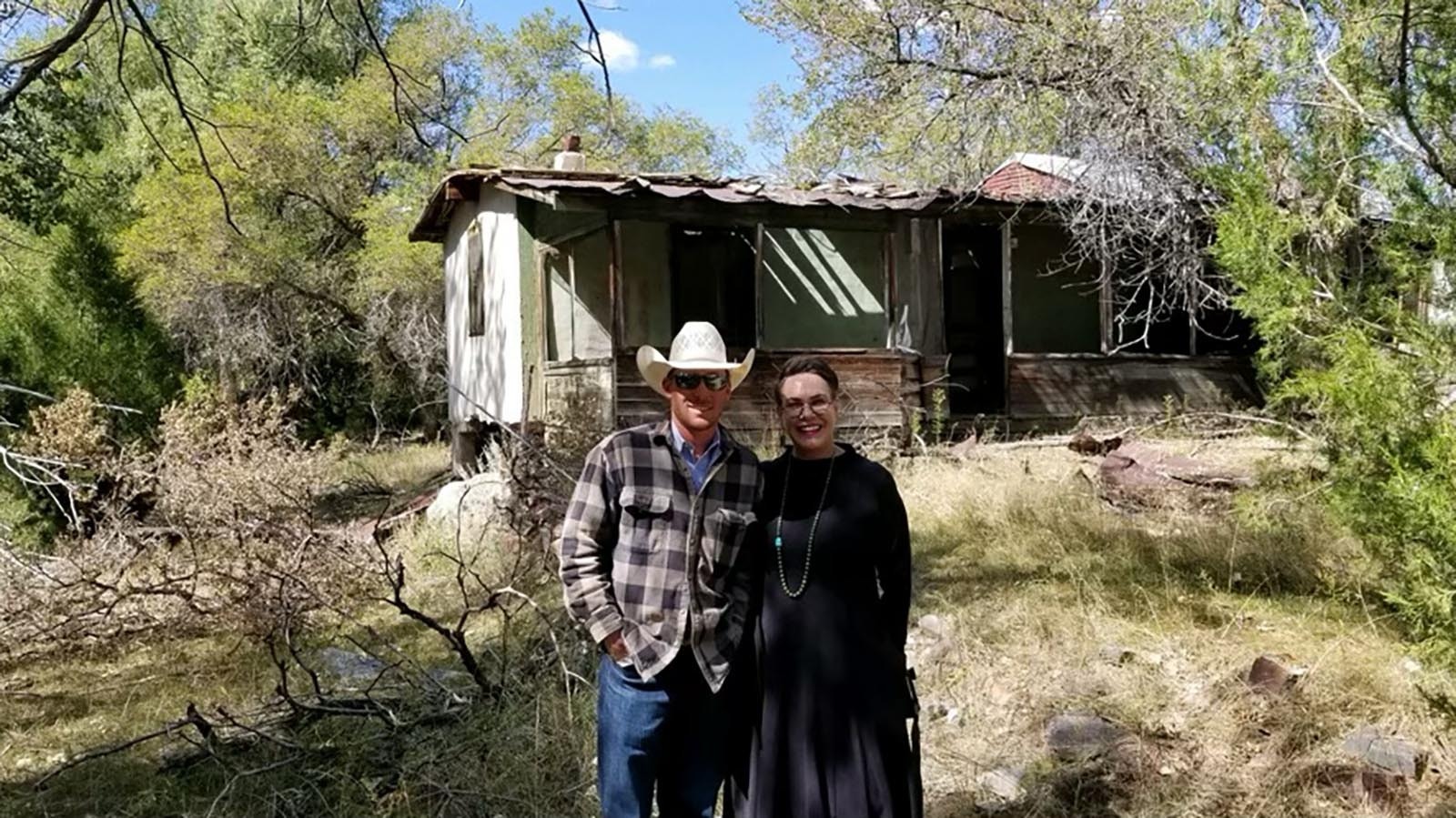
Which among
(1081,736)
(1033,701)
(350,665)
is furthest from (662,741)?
(350,665)

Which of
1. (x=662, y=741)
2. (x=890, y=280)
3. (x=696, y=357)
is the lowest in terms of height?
(x=662, y=741)

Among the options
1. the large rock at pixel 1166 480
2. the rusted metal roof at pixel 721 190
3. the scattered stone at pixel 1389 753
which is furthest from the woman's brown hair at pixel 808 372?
the rusted metal roof at pixel 721 190

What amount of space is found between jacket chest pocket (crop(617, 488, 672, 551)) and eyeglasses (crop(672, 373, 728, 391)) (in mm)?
292

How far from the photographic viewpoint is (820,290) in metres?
13.5

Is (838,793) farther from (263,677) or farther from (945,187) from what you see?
(945,187)

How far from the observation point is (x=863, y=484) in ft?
8.93

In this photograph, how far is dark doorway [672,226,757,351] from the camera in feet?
43.1

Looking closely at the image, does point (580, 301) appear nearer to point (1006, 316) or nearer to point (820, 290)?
point (820, 290)

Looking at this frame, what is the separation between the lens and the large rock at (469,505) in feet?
28.5

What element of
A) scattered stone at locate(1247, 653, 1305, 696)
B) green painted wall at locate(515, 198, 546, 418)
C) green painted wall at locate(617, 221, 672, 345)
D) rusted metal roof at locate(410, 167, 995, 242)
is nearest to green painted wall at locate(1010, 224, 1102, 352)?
rusted metal roof at locate(410, 167, 995, 242)

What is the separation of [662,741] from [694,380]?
3.13 feet

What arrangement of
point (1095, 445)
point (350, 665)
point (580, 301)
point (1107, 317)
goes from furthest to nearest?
1. point (1107, 317)
2. point (580, 301)
3. point (1095, 445)
4. point (350, 665)

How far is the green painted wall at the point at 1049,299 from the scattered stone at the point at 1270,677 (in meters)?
9.65

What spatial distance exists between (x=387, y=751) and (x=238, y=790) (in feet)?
1.99
